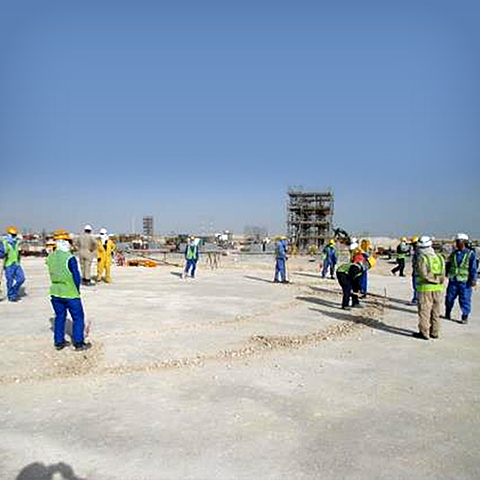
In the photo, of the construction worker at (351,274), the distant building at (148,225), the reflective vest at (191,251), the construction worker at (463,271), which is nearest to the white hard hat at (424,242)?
the construction worker at (463,271)

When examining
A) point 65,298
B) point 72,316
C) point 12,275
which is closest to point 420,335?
point 72,316

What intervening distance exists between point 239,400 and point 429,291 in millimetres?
4388

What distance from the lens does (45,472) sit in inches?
122

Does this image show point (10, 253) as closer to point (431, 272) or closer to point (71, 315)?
point (71, 315)

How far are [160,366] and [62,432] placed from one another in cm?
199

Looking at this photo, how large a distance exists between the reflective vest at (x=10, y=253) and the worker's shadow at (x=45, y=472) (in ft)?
26.3

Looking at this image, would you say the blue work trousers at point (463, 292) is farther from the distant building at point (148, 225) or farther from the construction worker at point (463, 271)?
the distant building at point (148, 225)

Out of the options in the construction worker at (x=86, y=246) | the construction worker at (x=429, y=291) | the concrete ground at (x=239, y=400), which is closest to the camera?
the concrete ground at (x=239, y=400)

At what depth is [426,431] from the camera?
3.82 meters

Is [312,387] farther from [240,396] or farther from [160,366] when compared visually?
[160,366]

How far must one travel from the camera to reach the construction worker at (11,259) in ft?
33.0

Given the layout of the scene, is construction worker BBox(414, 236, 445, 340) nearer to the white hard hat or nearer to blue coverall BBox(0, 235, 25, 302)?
the white hard hat

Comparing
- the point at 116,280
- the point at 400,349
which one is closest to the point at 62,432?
the point at 400,349

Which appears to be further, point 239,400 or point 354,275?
point 354,275
